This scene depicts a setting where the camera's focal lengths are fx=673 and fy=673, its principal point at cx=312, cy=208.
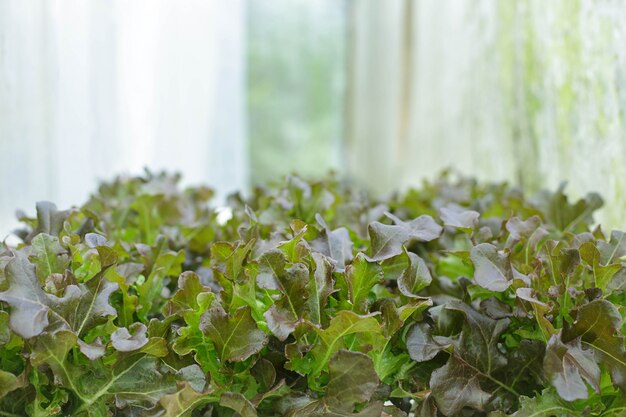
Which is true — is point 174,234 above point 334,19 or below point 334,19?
below

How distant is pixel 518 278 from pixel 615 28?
0.65 meters

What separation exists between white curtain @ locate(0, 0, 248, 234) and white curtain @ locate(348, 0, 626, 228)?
3.73 feet

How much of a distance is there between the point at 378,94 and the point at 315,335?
5471 mm

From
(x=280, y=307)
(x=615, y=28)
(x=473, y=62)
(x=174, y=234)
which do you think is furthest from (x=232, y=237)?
(x=473, y=62)

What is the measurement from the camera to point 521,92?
1749 mm

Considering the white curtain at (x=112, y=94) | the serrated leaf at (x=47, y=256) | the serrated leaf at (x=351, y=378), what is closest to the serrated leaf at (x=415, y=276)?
the serrated leaf at (x=351, y=378)

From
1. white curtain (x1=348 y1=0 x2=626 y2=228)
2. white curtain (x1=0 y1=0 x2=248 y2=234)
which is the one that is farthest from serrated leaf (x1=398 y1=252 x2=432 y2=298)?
white curtain (x1=0 y1=0 x2=248 y2=234)

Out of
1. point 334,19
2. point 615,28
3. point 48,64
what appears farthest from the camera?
point 334,19

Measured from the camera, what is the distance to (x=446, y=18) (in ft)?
9.45

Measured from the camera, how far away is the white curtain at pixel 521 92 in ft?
3.84

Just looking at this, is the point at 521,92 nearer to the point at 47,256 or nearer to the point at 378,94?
the point at 47,256

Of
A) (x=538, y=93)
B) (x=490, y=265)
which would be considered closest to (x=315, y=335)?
(x=490, y=265)

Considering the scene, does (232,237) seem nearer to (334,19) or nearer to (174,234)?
(174,234)

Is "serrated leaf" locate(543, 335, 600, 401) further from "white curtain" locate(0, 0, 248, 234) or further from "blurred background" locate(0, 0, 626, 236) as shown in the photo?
"white curtain" locate(0, 0, 248, 234)
